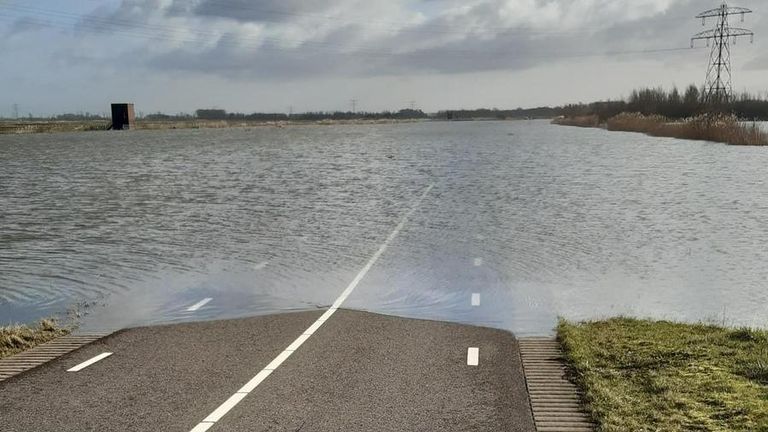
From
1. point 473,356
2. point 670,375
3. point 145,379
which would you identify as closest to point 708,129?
point 473,356

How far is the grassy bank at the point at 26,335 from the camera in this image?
10.8 metres

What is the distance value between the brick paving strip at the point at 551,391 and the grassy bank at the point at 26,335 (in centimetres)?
757

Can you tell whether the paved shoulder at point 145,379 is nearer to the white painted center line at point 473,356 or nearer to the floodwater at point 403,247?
the floodwater at point 403,247

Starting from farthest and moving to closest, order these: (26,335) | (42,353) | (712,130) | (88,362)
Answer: (712,130) < (26,335) < (42,353) < (88,362)

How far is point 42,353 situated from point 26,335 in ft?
3.27

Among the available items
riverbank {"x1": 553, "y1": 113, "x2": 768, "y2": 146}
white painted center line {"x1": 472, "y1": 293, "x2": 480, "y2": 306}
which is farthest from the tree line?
white painted center line {"x1": 472, "y1": 293, "x2": 480, "y2": 306}

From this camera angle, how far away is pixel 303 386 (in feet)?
28.8

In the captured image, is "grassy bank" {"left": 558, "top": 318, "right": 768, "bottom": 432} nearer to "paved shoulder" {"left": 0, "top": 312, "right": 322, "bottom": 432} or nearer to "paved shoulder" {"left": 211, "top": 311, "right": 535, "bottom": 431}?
"paved shoulder" {"left": 211, "top": 311, "right": 535, "bottom": 431}

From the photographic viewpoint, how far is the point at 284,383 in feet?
29.2

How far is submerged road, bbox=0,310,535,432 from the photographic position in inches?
305

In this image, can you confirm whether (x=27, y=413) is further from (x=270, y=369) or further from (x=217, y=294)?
(x=217, y=294)

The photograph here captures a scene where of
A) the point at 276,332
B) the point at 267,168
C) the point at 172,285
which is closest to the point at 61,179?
the point at 267,168

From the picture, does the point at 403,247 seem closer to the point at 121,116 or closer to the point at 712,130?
the point at 712,130

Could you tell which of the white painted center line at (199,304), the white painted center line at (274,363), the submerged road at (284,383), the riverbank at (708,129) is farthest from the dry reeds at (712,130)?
the submerged road at (284,383)
